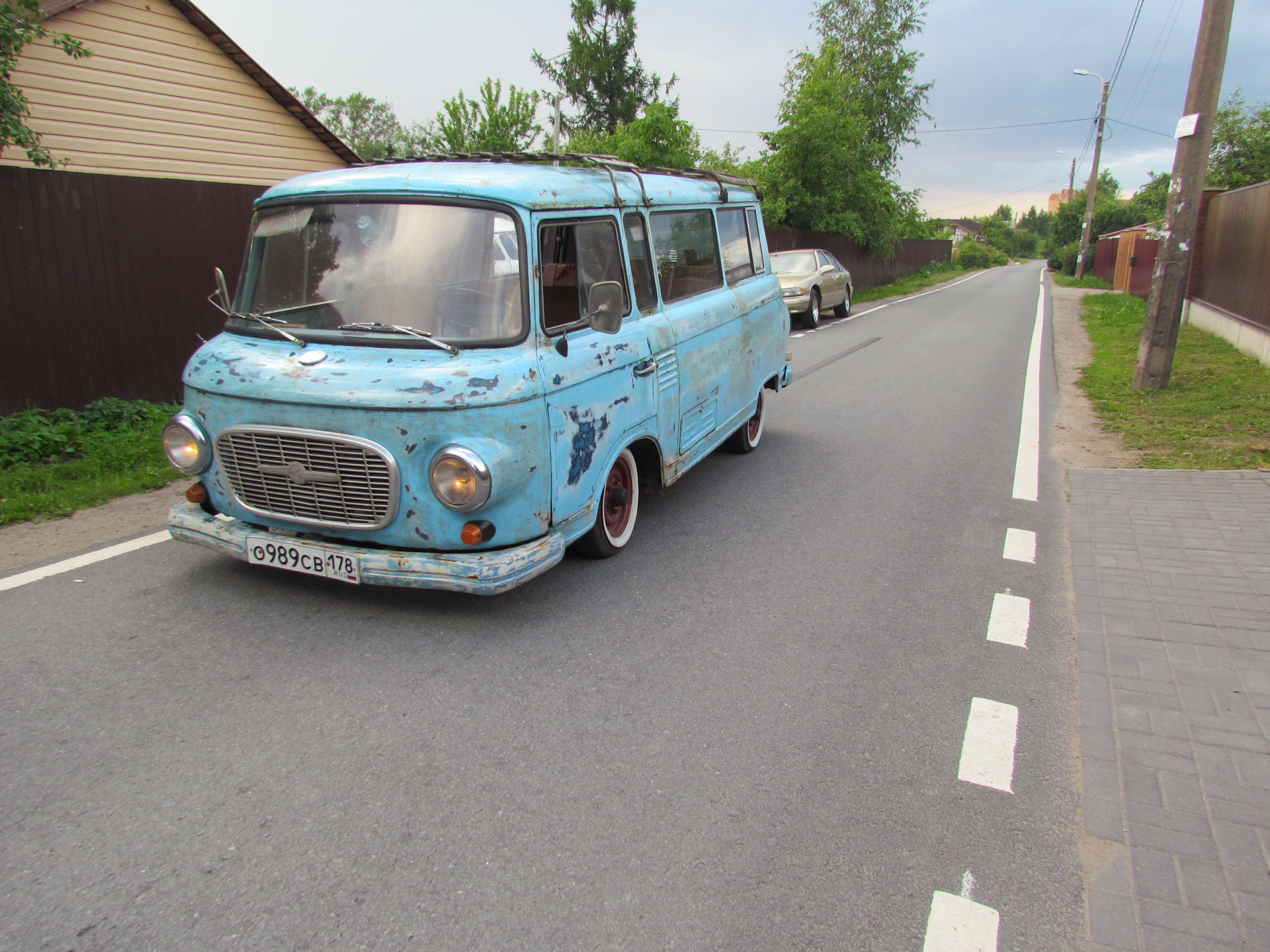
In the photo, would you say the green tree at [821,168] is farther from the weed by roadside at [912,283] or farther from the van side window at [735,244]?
the van side window at [735,244]

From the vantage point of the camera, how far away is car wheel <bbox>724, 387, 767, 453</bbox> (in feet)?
23.9

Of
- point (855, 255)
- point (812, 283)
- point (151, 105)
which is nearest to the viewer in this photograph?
point (151, 105)

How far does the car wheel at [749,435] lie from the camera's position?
287 inches

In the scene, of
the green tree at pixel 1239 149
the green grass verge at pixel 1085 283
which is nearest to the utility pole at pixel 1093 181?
the green grass verge at pixel 1085 283

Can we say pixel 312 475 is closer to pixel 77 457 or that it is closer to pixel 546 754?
pixel 546 754

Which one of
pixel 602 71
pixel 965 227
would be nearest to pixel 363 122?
pixel 602 71

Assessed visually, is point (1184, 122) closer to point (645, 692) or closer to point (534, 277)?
point (534, 277)

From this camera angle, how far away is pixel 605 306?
4.25 m

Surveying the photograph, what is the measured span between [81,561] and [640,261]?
11.7 feet

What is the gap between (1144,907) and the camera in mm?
2457

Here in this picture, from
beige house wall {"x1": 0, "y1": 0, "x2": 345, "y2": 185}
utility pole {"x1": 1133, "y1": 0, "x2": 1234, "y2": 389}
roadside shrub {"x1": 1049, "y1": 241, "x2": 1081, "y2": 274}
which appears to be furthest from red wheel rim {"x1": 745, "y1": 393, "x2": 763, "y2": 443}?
roadside shrub {"x1": 1049, "y1": 241, "x2": 1081, "y2": 274}

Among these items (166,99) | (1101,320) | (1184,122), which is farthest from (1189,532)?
(1101,320)

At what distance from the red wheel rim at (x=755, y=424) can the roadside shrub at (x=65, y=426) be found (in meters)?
5.20

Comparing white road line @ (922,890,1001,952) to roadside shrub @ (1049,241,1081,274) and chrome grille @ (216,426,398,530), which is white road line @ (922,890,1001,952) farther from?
roadside shrub @ (1049,241,1081,274)
